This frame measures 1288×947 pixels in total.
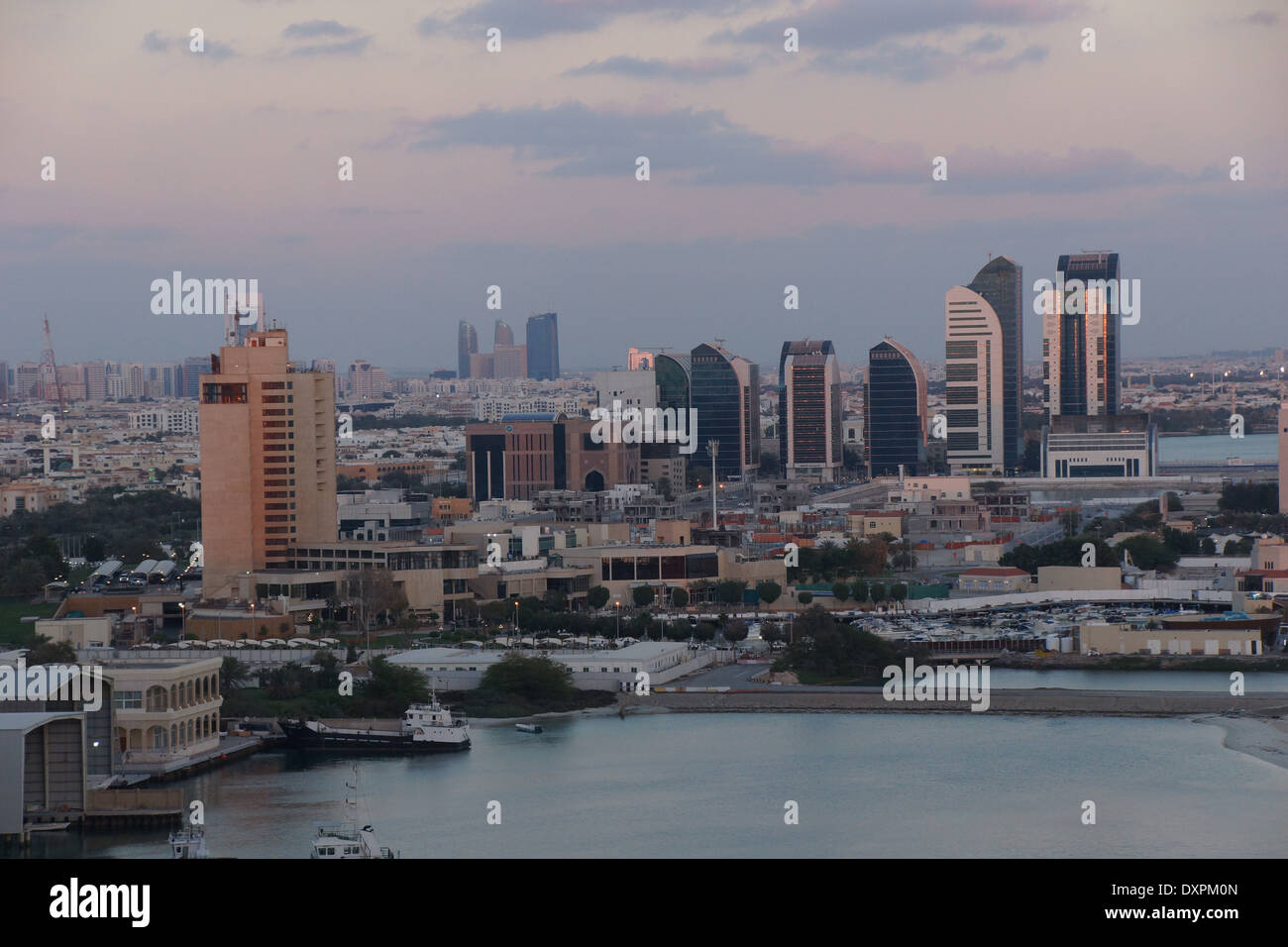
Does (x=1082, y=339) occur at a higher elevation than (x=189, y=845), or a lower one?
higher

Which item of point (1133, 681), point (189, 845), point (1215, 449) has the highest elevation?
point (1215, 449)

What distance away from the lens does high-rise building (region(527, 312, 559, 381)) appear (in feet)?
188

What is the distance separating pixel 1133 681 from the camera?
394 inches

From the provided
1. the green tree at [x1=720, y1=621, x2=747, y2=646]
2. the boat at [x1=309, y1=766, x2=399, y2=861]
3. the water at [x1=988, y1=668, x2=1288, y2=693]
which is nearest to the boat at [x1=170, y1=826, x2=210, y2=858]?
the boat at [x1=309, y1=766, x2=399, y2=861]

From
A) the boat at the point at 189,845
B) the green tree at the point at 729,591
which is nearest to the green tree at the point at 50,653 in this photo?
the boat at the point at 189,845

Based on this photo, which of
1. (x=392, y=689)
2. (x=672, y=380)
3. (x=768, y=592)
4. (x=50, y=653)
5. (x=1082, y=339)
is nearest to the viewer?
(x=392, y=689)

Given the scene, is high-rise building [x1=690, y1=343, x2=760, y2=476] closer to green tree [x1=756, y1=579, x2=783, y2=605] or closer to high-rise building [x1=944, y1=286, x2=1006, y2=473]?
high-rise building [x1=944, y1=286, x2=1006, y2=473]

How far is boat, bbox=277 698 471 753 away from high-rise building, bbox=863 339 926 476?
74.9 feet

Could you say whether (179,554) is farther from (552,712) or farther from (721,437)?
(721,437)

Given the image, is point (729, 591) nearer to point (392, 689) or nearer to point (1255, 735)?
point (392, 689)

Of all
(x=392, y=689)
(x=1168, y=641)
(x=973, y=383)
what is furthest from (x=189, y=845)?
(x=973, y=383)

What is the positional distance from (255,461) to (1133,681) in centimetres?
623

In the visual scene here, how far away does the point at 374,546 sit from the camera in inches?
514
